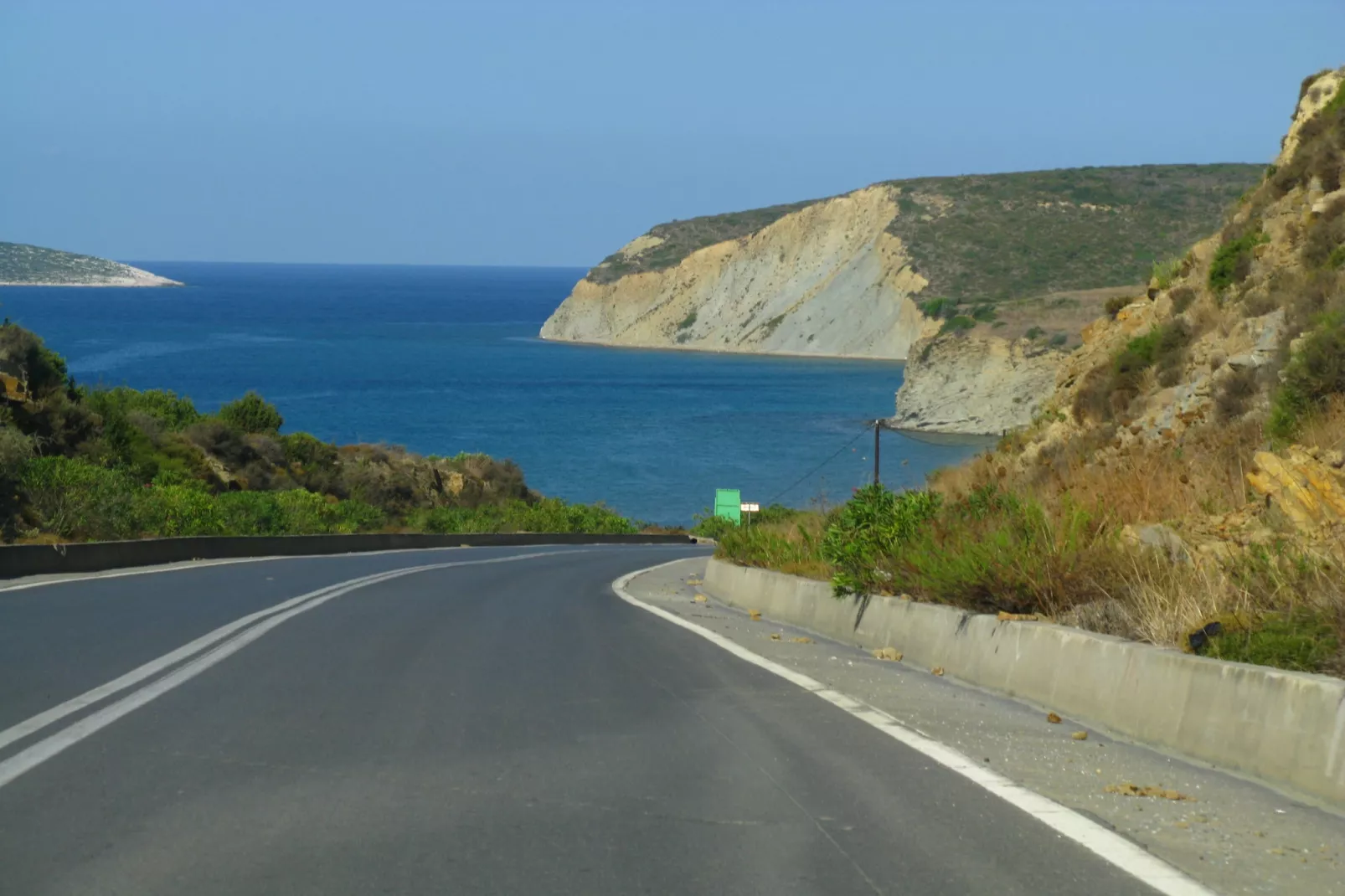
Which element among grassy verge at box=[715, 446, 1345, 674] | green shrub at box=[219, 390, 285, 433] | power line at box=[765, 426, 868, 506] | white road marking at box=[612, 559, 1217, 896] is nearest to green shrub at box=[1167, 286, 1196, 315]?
grassy verge at box=[715, 446, 1345, 674]

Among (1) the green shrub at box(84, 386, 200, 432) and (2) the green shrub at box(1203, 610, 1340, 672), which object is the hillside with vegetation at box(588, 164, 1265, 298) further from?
(2) the green shrub at box(1203, 610, 1340, 672)

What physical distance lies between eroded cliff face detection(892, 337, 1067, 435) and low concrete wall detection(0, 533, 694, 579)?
66.7 m

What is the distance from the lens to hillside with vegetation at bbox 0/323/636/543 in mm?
25672

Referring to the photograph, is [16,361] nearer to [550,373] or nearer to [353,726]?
[353,726]

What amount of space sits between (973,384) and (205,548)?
9480 centimetres

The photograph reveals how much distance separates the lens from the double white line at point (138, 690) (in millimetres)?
7238

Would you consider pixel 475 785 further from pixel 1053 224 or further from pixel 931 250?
pixel 1053 224

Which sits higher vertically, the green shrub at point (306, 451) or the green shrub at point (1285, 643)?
the green shrub at point (1285, 643)

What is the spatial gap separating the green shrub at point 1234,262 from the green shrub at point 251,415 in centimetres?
→ 4095

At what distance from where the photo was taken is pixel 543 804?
6.32m

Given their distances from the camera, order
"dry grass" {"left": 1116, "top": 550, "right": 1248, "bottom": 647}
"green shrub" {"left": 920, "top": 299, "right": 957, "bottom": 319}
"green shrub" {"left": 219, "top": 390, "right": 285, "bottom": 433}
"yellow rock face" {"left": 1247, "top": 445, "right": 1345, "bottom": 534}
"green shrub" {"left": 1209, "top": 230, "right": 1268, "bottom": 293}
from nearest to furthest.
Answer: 1. "dry grass" {"left": 1116, "top": 550, "right": 1248, "bottom": 647}
2. "yellow rock face" {"left": 1247, "top": 445, "right": 1345, "bottom": 534}
3. "green shrub" {"left": 1209, "top": 230, "right": 1268, "bottom": 293}
4. "green shrub" {"left": 219, "top": 390, "right": 285, "bottom": 433}
5. "green shrub" {"left": 920, "top": 299, "right": 957, "bottom": 319}

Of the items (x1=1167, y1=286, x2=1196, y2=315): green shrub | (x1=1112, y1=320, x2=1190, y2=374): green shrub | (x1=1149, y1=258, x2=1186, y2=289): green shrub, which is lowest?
(x1=1112, y1=320, x2=1190, y2=374): green shrub

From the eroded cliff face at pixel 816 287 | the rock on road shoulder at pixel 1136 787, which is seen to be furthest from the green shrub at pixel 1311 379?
the eroded cliff face at pixel 816 287

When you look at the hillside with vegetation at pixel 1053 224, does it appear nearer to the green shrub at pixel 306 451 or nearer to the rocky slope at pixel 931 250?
the rocky slope at pixel 931 250
